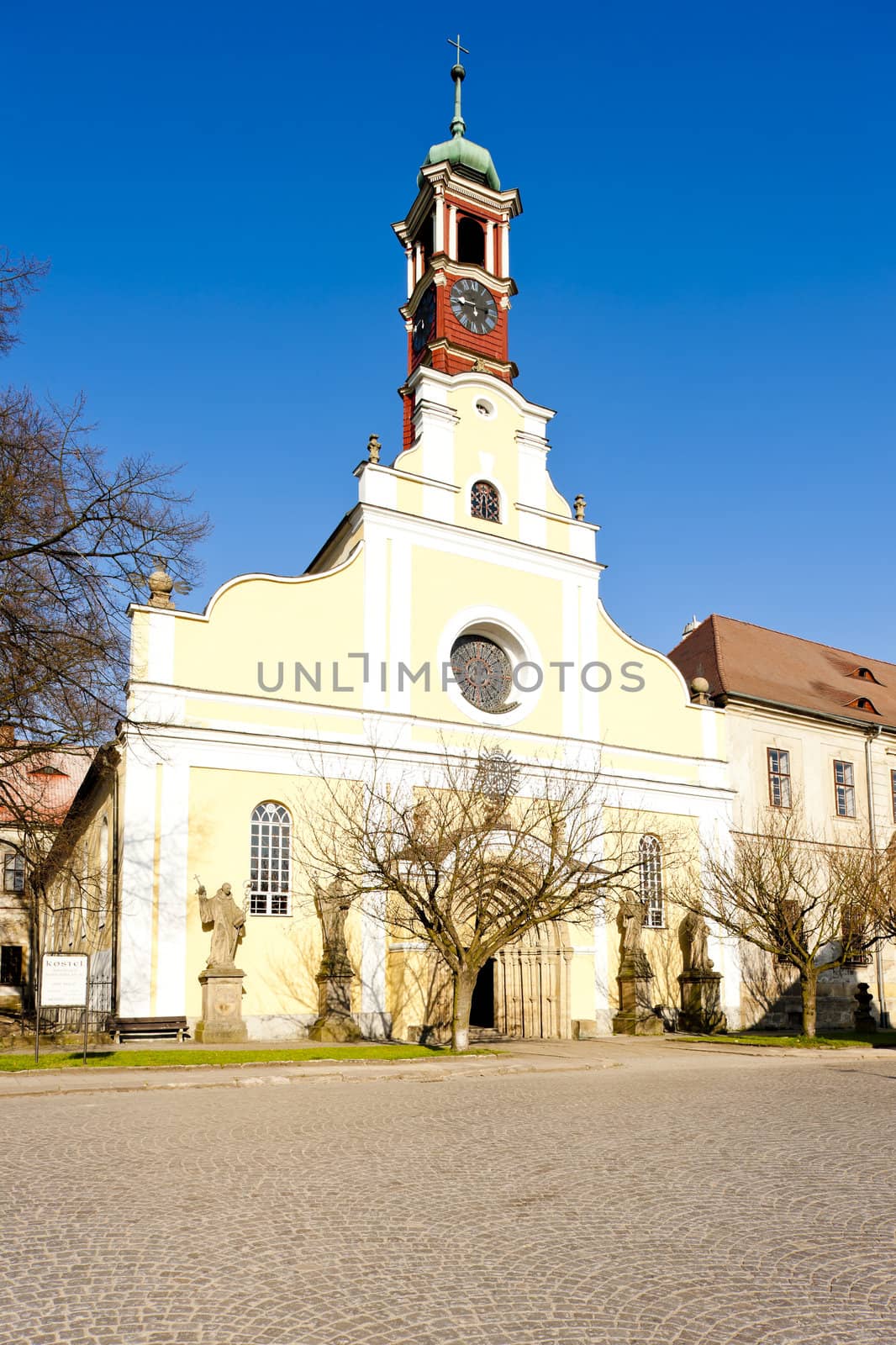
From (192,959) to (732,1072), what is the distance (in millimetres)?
10751

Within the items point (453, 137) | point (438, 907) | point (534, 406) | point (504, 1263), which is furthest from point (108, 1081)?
point (453, 137)

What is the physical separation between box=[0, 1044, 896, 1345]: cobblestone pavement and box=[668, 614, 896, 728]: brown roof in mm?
22747

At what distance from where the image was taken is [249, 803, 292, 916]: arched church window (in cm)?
2395

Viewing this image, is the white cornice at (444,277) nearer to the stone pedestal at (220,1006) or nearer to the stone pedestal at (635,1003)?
the stone pedestal at (635,1003)

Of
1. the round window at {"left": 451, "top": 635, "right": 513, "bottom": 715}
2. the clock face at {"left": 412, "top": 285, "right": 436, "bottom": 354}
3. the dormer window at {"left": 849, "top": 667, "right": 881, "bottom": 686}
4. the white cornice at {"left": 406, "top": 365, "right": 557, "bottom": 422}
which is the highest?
the clock face at {"left": 412, "top": 285, "right": 436, "bottom": 354}

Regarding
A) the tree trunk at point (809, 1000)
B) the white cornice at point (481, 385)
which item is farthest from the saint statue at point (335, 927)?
the white cornice at point (481, 385)

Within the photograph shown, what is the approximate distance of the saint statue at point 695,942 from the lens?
1144 inches

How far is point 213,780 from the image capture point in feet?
77.9

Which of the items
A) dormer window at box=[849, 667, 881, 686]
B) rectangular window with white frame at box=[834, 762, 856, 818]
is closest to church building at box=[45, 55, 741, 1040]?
rectangular window with white frame at box=[834, 762, 856, 818]

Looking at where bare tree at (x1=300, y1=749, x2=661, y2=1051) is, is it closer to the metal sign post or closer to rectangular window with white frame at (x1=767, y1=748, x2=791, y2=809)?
the metal sign post

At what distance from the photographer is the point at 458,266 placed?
3275 cm

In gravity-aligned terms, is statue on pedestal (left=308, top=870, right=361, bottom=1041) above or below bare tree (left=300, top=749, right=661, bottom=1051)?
below

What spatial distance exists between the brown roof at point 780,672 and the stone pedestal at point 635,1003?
29.7 ft

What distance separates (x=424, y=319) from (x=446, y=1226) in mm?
30193
